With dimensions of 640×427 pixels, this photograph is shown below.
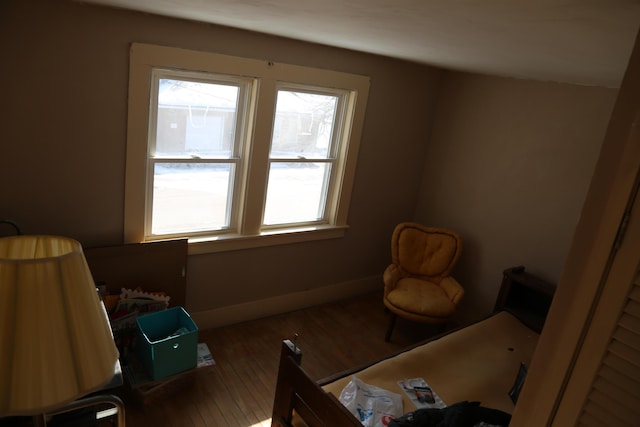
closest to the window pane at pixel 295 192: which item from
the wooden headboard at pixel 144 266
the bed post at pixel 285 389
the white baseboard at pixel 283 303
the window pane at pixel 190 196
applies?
the window pane at pixel 190 196

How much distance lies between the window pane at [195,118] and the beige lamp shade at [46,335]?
1.97 meters

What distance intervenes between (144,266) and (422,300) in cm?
203

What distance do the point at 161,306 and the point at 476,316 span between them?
2620mm

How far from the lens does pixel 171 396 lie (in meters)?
2.58

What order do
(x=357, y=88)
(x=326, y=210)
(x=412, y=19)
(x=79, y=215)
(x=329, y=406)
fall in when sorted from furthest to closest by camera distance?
(x=326, y=210) → (x=357, y=88) → (x=79, y=215) → (x=329, y=406) → (x=412, y=19)

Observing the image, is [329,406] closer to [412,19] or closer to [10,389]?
[10,389]

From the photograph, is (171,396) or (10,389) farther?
(171,396)

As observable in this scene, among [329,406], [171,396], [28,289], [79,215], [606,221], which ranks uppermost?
[606,221]

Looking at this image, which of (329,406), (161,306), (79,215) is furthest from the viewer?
(161,306)

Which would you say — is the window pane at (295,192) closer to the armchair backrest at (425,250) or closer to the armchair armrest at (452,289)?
the armchair backrest at (425,250)

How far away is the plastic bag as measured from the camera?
76.2 inches

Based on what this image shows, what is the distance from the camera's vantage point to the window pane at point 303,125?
316cm

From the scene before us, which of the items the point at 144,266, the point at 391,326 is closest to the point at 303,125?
the point at 144,266

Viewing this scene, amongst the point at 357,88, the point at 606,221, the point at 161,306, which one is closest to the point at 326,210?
the point at 357,88
